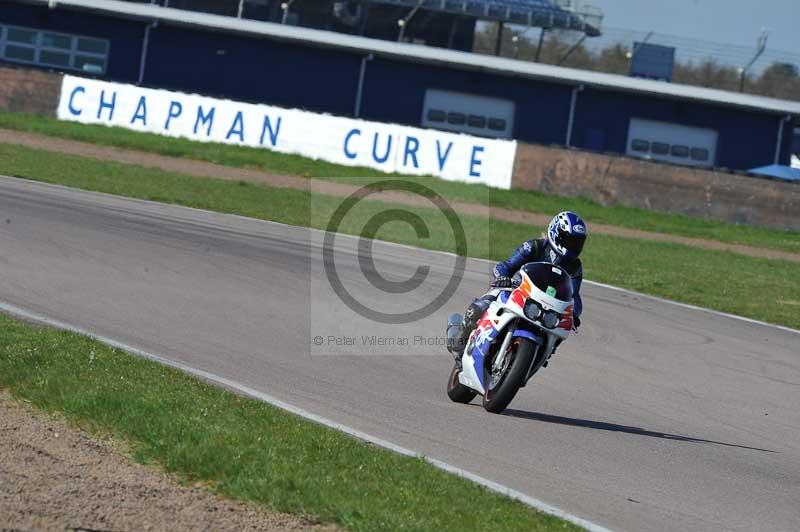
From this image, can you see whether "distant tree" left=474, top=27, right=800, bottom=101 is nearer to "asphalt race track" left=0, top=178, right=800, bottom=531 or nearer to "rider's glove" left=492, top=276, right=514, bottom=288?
"asphalt race track" left=0, top=178, right=800, bottom=531

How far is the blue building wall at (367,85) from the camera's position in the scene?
41.9 metres

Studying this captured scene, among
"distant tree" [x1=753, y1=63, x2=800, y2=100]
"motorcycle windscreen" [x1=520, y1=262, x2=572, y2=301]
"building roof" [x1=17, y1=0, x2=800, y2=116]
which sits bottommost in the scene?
"motorcycle windscreen" [x1=520, y1=262, x2=572, y2=301]

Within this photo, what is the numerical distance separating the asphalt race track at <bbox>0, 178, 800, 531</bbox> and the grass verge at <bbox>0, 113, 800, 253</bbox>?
8936mm

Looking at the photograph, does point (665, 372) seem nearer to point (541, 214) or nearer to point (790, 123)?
point (541, 214)

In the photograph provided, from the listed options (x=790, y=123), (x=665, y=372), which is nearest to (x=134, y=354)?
(x=665, y=372)

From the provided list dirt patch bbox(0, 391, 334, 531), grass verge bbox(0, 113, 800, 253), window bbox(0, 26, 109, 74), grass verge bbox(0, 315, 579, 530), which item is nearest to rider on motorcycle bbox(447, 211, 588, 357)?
grass verge bbox(0, 315, 579, 530)

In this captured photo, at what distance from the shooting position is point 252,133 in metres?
29.5

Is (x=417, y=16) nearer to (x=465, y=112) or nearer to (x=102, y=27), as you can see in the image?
(x=465, y=112)

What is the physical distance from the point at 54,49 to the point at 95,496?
3883cm

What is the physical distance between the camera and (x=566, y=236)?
344 inches

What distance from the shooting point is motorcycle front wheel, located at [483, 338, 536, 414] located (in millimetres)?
8453

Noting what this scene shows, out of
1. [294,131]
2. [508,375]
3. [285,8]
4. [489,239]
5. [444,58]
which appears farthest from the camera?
[285,8]

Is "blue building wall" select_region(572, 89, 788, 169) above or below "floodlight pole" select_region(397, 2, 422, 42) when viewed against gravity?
below

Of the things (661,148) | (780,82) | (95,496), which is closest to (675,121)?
(661,148)
